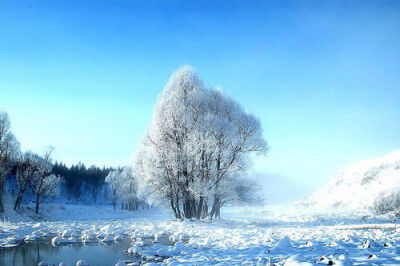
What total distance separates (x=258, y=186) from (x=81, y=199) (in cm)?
7640

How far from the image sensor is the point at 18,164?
4000 cm

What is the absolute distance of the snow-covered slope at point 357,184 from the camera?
60500mm

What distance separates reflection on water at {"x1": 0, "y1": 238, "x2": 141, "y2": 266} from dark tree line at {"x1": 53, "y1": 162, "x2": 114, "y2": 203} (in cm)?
8207

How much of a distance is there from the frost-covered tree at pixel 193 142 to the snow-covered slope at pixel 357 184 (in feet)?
153

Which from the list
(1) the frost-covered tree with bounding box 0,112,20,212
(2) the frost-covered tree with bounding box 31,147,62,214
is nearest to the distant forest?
(2) the frost-covered tree with bounding box 31,147,62,214

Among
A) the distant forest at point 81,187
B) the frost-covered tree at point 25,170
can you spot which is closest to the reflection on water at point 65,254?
the frost-covered tree at point 25,170

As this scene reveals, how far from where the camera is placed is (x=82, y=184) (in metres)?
91.9

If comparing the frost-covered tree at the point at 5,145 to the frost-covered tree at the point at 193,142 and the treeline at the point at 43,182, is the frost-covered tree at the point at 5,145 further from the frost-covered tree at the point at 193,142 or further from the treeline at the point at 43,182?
the frost-covered tree at the point at 193,142

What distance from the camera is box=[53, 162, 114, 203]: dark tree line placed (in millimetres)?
85125

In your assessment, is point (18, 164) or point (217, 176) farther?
point (18, 164)

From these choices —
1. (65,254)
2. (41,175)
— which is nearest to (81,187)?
(41,175)

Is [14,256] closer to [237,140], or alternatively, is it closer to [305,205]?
[237,140]

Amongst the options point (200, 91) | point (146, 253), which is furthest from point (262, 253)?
point (200, 91)

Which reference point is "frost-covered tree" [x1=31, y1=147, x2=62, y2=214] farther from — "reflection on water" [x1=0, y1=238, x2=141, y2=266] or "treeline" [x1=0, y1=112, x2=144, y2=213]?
"reflection on water" [x1=0, y1=238, x2=141, y2=266]
